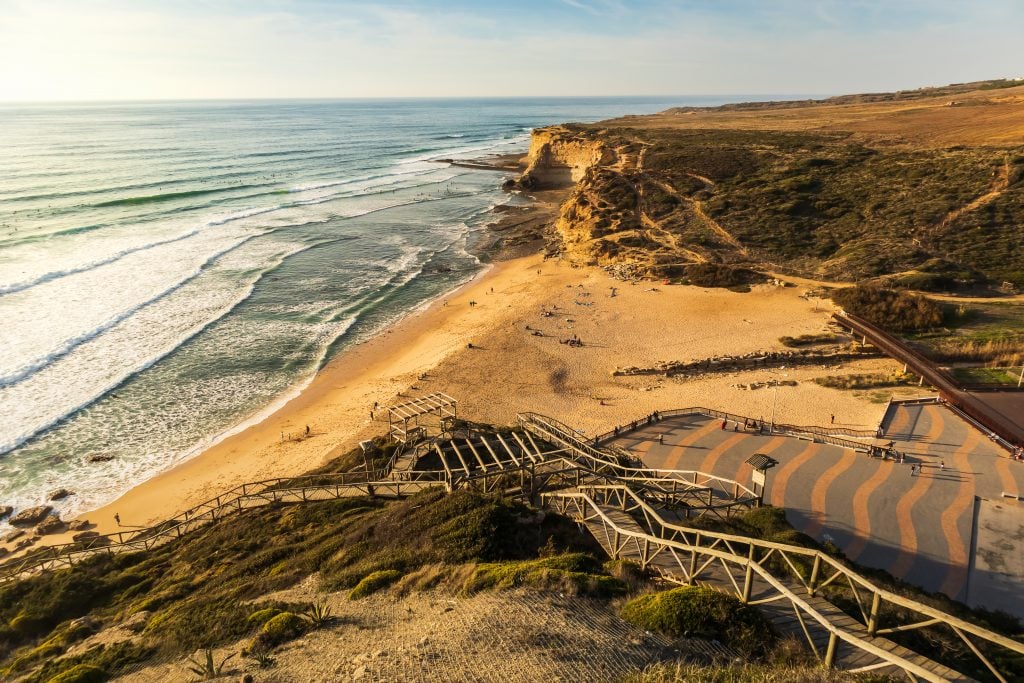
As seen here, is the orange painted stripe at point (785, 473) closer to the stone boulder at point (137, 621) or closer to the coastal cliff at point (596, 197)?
the stone boulder at point (137, 621)

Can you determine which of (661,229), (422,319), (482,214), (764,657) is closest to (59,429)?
(422,319)

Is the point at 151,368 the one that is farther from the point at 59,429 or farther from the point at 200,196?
the point at 200,196

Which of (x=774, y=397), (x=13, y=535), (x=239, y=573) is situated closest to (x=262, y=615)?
(x=239, y=573)

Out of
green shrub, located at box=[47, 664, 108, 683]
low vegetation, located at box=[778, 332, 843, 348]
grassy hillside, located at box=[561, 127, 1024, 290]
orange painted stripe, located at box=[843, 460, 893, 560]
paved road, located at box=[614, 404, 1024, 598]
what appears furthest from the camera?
grassy hillside, located at box=[561, 127, 1024, 290]

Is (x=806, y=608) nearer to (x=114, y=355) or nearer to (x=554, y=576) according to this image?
(x=554, y=576)

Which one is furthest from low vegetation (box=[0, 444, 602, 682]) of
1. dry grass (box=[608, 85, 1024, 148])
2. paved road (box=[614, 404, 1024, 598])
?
dry grass (box=[608, 85, 1024, 148])

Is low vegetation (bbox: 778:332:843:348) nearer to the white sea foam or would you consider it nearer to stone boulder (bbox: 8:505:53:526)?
stone boulder (bbox: 8:505:53:526)

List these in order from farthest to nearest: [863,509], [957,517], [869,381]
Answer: [869,381] → [863,509] → [957,517]
